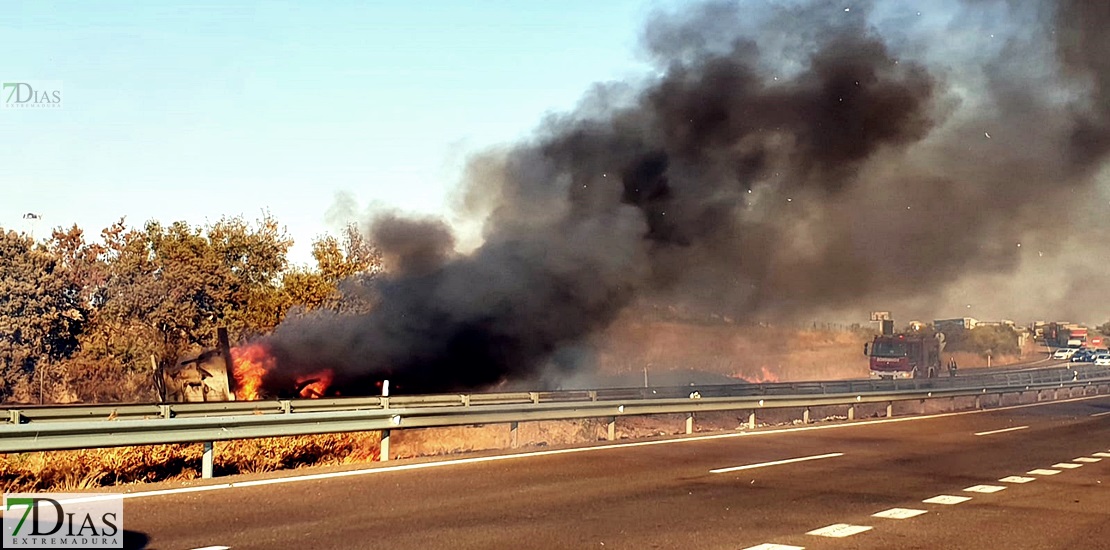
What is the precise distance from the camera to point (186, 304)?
141ft

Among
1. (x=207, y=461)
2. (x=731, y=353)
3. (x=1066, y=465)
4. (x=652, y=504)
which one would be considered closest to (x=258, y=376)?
(x=207, y=461)

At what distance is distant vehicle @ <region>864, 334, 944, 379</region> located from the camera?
5281cm

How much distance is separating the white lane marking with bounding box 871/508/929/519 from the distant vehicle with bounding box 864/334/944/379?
43614 mm

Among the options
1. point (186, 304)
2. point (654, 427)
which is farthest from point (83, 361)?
point (654, 427)

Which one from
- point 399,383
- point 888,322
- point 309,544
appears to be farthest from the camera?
point 888,322

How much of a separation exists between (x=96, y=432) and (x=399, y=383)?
18.2m

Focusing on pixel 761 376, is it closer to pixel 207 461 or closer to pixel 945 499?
pixel 945 499

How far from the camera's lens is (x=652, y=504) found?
1138cm

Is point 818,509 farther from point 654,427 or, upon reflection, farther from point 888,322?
point 888,322

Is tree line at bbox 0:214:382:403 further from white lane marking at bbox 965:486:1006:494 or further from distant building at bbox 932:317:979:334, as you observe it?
distant building at bbox 932:317:979:334

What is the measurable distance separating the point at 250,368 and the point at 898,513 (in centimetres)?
2103

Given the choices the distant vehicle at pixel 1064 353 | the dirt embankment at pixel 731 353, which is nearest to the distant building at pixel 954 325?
the distant vehicle at pixel 1064 353

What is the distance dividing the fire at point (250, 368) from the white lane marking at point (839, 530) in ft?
67.6

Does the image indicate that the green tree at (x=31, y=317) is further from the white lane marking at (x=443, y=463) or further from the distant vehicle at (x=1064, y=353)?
the distant vehicle at (x=1064, y=353)
